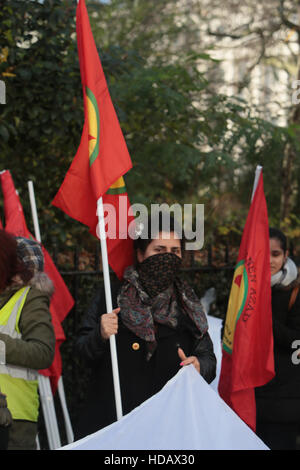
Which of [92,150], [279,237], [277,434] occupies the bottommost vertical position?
[277,434]

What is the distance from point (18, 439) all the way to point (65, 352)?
2358 millimetres

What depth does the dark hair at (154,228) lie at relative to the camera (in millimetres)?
3104

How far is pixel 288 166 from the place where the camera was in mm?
8227

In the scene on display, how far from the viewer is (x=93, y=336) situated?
2.93 metres

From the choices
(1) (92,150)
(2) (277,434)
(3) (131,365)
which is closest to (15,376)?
(3) (131,365)

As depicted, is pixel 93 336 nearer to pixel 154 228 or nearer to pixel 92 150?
pixel 154 228

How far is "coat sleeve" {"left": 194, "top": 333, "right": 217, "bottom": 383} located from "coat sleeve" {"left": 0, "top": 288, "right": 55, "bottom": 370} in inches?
28.5

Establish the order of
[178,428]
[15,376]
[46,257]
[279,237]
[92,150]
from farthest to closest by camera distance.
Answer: [46,257] → [279,237] → [92,150] → [15,376] → [178,428]

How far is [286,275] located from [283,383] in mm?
646

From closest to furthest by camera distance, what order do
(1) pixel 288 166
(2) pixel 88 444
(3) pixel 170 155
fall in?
1. (2) pixel 88 444
2. (3) pixel 170 155
3. (1) pixel 288 166

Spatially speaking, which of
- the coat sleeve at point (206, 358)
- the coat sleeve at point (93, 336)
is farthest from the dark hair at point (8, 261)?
the coat sleeve at point (206, 358)

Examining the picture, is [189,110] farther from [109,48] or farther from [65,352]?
→ [65,352]

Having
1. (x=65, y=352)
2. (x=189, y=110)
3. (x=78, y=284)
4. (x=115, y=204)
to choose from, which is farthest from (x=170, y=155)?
(x=115, y=204)

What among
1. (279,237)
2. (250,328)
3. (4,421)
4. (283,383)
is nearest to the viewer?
(4,421)
